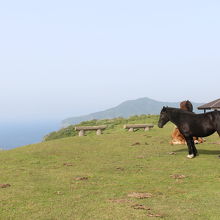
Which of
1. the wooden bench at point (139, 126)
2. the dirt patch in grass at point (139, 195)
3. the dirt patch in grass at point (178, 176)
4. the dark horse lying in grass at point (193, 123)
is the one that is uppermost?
the dark horse lying in grass at point (193, 123)

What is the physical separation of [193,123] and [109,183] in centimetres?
659

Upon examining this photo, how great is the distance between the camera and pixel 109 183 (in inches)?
441

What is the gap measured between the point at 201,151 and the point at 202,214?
35.4 ft

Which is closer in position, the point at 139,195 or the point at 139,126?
the point at 139,195

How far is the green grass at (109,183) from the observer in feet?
26.1

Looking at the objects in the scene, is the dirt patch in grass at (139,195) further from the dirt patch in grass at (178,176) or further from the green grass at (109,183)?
the dirt patch in grass at (178,176)

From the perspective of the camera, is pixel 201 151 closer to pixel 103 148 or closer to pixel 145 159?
pixel 145 159

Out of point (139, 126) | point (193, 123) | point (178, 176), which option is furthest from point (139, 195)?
point (139, 126)

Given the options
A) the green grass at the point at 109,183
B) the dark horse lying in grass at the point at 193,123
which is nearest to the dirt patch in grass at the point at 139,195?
the green grass at the point at 109,183

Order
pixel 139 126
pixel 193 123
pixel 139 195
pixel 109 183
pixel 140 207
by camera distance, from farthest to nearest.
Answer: pixel 139 126 < pixel 193 123 < pixel 109 183 < pixel 139 195 < pixel 140 207

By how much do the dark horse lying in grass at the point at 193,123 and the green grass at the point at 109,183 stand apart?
42.9 inches

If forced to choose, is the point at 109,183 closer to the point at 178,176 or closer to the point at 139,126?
the point at 178,176

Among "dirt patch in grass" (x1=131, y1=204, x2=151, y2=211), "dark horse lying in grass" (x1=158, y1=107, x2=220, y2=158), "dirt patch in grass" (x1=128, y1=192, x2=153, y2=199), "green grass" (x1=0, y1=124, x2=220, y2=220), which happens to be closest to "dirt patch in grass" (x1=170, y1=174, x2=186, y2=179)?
"green grass" (x1=0, y1=124, x2=220, y2=220)

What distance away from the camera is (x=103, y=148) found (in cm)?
2084
